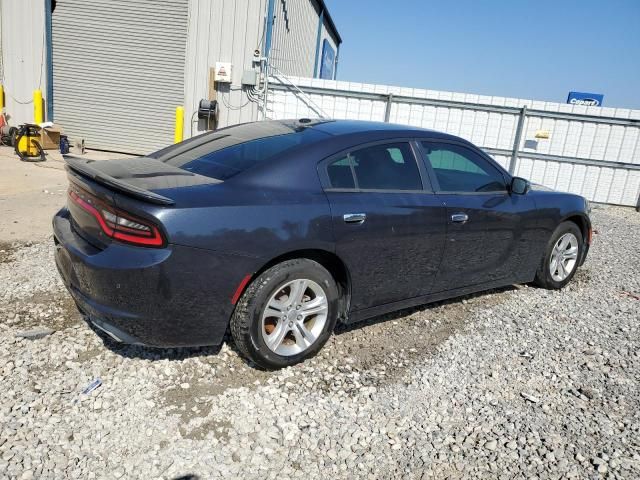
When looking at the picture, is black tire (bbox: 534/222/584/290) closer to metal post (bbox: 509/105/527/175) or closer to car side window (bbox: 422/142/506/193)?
car side window (bbox: 422/142/506/193)

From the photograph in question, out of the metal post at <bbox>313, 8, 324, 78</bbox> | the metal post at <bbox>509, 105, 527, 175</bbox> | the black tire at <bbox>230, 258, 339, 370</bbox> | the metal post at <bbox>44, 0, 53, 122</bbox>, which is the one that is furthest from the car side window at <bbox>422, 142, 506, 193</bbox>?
the metal post at <bbox>313, 8, 324, 78</bbox>

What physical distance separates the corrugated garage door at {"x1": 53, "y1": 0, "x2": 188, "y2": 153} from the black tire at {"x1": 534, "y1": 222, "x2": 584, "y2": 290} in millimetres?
9803

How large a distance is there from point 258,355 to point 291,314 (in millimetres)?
319

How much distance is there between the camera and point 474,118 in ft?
36.0

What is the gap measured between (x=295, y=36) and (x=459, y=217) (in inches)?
493

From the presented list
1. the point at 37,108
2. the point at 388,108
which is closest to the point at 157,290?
the point at 388,108

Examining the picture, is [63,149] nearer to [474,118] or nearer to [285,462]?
[474,118]

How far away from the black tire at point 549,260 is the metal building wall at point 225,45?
8.15 metres

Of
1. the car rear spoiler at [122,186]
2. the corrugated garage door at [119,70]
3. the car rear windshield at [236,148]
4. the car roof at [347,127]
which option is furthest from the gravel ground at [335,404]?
the corrugated garage door at [119,70]

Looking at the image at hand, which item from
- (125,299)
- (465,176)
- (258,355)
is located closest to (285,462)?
(258,355)

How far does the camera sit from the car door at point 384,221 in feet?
10.4

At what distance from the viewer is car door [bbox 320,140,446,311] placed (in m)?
3.18

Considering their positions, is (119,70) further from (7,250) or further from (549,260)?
(549,260)

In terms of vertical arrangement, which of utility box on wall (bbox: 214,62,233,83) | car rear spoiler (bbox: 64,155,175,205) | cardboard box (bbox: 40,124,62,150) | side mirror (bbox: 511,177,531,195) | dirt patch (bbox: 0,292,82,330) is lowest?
dirt patch (bbox: 0,292,82,330)
